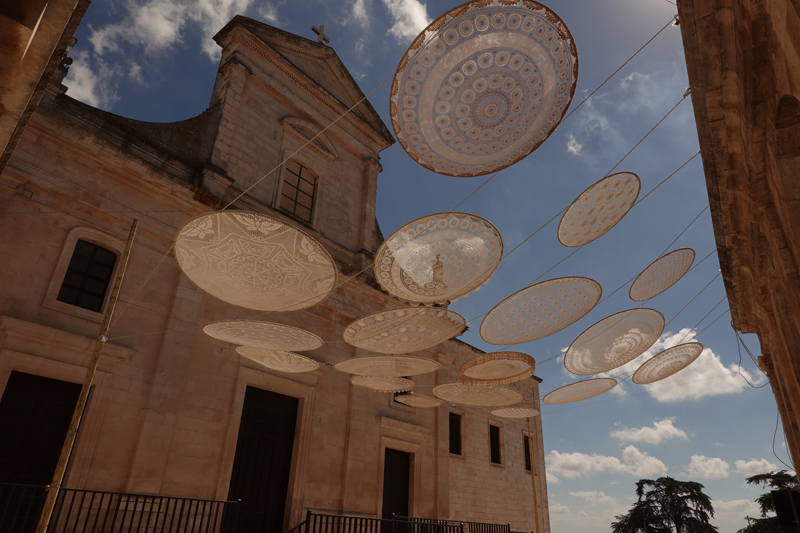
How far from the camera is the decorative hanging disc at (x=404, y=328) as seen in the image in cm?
829

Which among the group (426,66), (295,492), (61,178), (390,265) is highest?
(61,178)

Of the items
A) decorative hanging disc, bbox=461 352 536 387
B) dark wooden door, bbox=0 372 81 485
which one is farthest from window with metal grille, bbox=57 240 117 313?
decorative hanging disc, bbox=461 352 536 387

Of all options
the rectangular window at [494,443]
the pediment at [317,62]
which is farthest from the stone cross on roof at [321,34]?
the rectangular window at [494,443]

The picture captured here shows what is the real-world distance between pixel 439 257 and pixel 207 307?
18.8 ft

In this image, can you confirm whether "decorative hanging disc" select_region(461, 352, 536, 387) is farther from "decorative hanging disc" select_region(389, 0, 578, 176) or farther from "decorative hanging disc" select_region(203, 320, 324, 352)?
"decorative hanging disc" select_region(389, 0, 578, 176)

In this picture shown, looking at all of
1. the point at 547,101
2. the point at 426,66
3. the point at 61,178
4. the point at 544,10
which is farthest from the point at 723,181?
the point at 61,178

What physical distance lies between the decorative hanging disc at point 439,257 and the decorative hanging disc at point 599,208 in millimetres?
1286

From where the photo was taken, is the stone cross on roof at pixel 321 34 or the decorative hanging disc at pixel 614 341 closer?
the decorative hanging disc at pixel 614 341

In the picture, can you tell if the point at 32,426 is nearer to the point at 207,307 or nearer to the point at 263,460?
the point at 207,307

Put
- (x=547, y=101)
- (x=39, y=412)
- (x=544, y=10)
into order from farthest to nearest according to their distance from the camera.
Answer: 1. (x=39, y=412)
2. (x=547, y=101)
3. (x=544, y=10)

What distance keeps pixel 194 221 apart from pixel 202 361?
4.93 metres

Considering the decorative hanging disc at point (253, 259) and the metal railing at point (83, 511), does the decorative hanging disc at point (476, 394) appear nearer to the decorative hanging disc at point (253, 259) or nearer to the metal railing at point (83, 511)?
the decorative hanging disc at point (253, 259)

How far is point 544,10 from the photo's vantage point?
4930mm

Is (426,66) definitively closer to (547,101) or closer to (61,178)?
(547,101)
